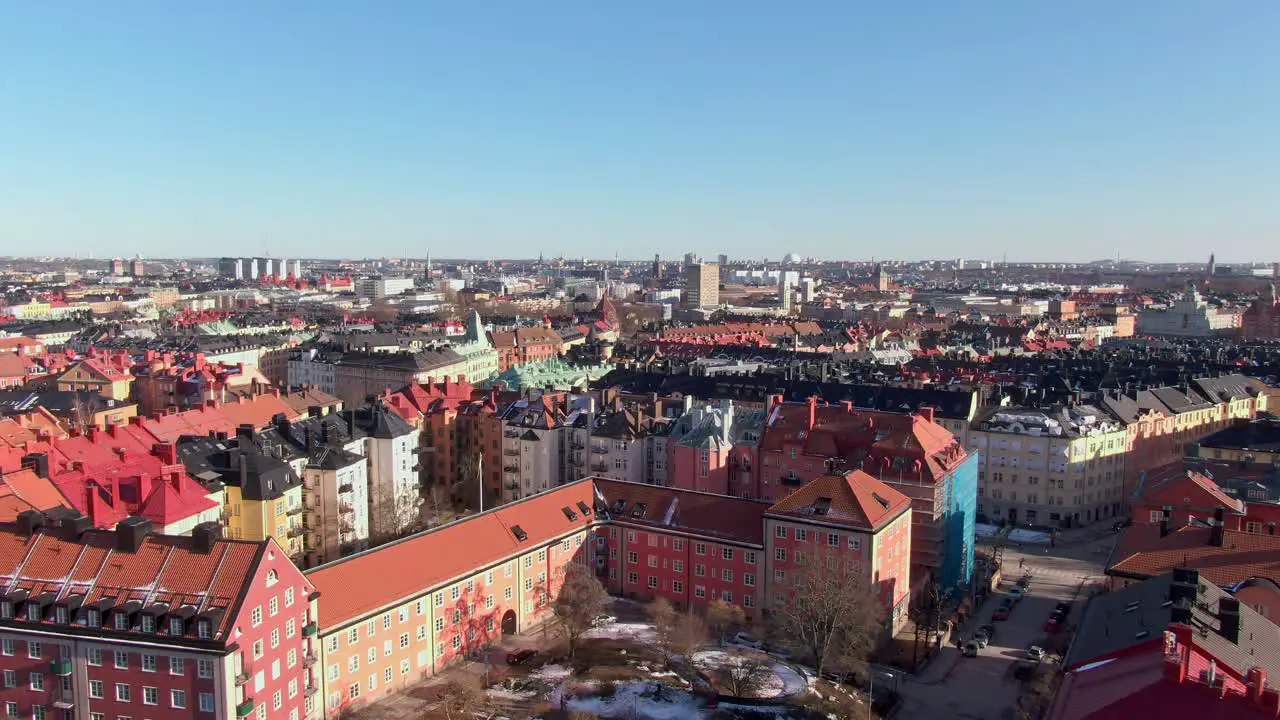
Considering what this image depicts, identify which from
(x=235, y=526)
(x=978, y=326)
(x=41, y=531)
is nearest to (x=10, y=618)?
(x=41, y=531)

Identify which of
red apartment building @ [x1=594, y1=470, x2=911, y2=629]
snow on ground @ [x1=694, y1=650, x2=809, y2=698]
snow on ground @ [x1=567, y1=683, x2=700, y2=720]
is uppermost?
red apartment building @ [x1=594, y1=470, x2=911, y2=629]

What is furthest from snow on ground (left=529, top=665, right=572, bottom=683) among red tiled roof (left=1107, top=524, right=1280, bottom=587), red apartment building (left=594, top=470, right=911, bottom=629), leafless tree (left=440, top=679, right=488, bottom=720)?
red tiled roof (left=1107, top=524, right=1280, bottom=587)

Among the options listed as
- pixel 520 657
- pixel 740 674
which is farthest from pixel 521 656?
pixel 740 674

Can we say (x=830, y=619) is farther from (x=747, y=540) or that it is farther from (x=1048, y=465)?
(x=1048, y=465)

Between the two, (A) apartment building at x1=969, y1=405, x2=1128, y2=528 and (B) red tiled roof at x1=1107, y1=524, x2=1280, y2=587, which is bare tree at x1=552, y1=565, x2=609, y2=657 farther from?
(A) apartment building at x1=969, y1=405, x2=1128, y2=528

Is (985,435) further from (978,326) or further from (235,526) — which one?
(978,326)
